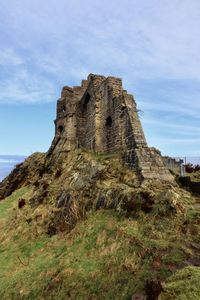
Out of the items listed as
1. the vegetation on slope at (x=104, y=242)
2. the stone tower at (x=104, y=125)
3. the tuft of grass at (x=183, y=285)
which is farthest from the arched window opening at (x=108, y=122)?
the tuft of grass at (x=183, y=285)

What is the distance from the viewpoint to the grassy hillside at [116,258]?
970 centimetres

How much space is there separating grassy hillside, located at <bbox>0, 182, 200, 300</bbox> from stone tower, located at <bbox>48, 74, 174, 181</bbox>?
310cm

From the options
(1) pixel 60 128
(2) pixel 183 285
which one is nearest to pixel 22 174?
(1) pixel 60 128

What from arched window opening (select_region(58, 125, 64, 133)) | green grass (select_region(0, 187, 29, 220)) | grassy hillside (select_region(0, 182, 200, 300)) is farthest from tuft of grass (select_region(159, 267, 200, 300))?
arched window opening (select_region(58, 125, 64, 133))

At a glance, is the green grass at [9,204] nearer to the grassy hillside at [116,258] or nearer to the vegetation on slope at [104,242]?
the vegetation on slope at [104,242]

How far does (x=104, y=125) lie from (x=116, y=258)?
12970 mm

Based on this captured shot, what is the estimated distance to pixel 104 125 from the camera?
22812 mm

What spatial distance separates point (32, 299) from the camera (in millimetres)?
11477

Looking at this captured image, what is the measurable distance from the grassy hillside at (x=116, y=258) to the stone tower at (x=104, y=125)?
10.2 ft

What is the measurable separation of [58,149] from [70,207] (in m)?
10.8

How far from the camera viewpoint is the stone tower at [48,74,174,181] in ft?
57.7

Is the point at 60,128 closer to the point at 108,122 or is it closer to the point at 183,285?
the point at 108,122

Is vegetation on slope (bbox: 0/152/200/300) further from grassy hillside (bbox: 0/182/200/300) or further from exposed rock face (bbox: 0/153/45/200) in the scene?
exposed rock face (bbox: 0/153/45/200)

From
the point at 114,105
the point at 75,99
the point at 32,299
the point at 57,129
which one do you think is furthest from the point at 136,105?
the point at 32,299
